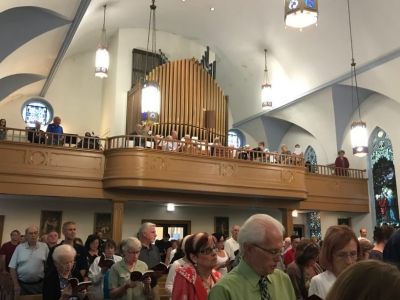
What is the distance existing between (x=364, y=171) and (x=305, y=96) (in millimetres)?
3167

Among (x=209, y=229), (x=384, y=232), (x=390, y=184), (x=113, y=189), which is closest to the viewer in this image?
(x=384, y=232)

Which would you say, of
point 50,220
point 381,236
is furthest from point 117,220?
point 381,236

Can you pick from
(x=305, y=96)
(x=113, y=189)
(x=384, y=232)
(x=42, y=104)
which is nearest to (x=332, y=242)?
(x=384, y=232)

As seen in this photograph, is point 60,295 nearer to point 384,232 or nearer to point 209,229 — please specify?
point 384,232

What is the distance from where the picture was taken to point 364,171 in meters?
14.2

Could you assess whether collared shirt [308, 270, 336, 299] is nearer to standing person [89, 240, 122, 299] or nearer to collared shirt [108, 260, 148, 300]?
collared shirt [108, 260, 148, 300]

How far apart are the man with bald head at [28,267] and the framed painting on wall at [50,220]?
6741mm

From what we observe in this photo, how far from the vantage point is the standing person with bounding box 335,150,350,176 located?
46.1ft

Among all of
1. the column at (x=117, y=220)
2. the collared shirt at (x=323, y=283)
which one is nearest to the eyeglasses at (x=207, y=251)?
the collared shirt at (x=323, y=283)

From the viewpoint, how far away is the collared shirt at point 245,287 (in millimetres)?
1962

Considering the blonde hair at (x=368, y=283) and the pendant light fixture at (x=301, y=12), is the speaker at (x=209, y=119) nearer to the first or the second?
the pendant light fixture at (x=301, y=12)

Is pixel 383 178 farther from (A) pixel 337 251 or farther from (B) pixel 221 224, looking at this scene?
(A) pixel 337 251

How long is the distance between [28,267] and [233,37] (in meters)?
11.9

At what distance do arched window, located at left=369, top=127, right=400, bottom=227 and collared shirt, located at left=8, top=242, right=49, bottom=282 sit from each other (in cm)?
1091
